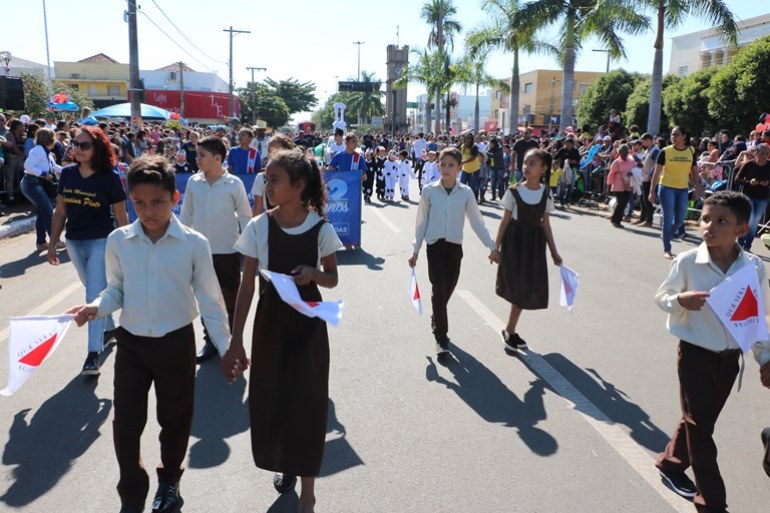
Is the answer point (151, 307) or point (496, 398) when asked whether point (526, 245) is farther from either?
point (151, 307)

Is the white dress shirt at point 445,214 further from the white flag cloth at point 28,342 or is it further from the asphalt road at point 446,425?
the white flag cloth at point 28,342

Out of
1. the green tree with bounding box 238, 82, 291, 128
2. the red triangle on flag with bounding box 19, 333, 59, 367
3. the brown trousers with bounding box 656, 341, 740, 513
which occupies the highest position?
the green tree with bounding box 238, 82, 291, 128

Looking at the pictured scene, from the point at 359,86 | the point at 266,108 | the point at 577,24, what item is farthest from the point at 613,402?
the point at 266,108

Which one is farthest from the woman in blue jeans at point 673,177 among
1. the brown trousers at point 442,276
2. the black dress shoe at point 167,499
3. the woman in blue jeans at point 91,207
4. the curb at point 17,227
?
the curb at point 17,227

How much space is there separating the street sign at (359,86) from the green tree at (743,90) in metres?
70.8

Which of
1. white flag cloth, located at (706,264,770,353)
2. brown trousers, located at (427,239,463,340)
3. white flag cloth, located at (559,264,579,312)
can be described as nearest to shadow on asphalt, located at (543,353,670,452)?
white flag cloth, located at (559,264,579,312)

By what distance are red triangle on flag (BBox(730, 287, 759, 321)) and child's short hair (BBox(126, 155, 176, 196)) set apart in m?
2.76

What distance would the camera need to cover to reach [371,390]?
4.91m

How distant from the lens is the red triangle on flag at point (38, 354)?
2939 mm

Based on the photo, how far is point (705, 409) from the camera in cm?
330

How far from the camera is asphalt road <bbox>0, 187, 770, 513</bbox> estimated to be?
3.49 meters

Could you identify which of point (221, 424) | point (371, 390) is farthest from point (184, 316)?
point (371, 390)

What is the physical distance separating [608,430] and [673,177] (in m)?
7.41

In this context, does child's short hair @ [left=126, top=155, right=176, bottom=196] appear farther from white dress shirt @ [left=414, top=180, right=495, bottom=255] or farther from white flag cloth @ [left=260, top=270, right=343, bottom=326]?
white dress shirt @ [left=414, top=180, right=495, bottom=255]
